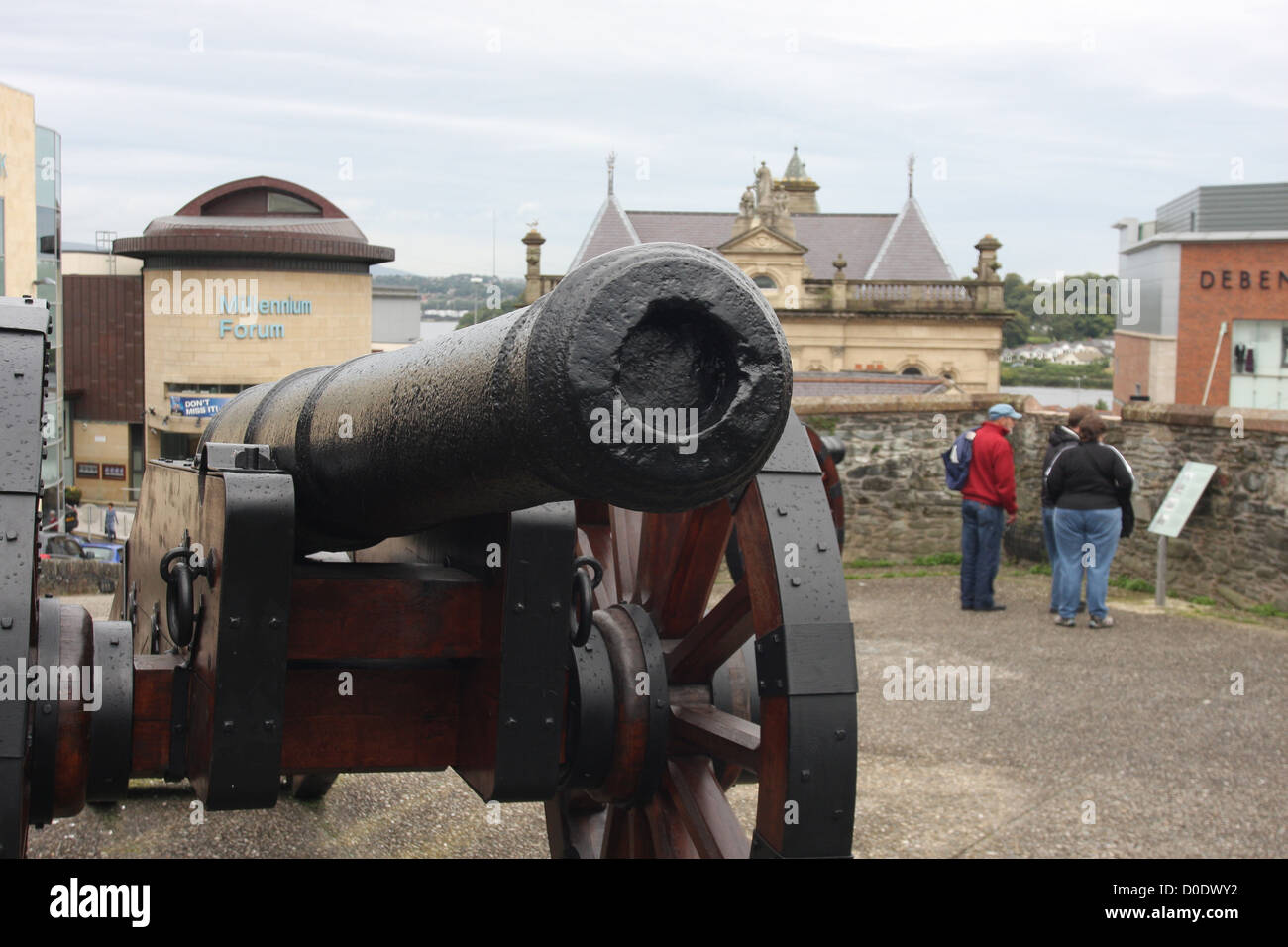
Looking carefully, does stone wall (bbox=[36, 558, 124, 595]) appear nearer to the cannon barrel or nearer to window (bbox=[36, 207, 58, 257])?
the cannon barrel

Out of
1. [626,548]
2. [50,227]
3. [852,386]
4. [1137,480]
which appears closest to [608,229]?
[50,227]

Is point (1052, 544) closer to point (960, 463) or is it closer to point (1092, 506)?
point (1092, 506)

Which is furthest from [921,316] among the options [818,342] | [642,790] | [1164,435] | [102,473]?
[642,790]

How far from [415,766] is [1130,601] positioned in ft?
26.4

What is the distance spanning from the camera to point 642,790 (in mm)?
3514

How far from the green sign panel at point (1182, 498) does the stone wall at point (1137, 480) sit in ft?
0.47

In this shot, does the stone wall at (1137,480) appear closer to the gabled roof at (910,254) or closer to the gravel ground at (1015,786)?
the gravel ground at (1015,786)

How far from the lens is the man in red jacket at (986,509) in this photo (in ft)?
32.1

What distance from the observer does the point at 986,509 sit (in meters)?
9.76

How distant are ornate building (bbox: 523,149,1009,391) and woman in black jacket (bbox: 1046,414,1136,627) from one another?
45.7 meters

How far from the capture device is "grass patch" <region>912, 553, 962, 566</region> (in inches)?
472
